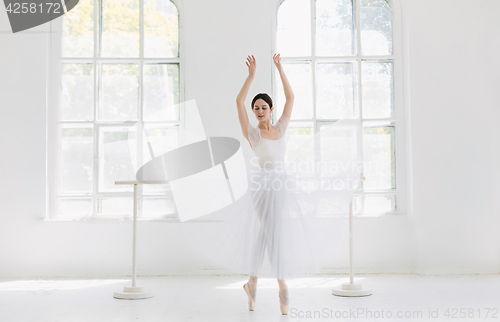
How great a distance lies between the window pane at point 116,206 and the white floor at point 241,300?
0.66 m

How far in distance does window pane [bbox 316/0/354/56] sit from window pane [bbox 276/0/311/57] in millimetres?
116

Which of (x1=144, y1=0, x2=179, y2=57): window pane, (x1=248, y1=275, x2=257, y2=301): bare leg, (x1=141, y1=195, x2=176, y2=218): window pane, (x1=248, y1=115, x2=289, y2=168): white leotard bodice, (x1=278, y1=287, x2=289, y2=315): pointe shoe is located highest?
(x1=144, y1=0, x2=179, y2=57): window pane

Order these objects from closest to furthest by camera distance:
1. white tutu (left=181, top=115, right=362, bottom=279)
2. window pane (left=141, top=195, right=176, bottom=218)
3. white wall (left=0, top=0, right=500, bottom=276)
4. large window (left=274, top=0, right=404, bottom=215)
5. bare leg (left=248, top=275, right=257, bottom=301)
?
white tutu (left=181, top=115, right=362, bottom=279)
bare leg (left=248, top=275, right=257, bottom=301)
white wall (left=0, top=0, right=500, bottom=276)
window pane (left=141, top=195, right=176, bottom=218)
large window (left=274, top=0, right=404, bottom=215)

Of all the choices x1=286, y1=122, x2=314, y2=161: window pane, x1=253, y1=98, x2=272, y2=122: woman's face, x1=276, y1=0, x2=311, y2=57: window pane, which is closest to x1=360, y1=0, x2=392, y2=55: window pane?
x1=276, y1=0, x2=311, y2=57: window pane

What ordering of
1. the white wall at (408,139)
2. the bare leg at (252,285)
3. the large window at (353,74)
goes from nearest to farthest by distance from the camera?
the bare leg at (252,285) → the white wall at (408,139) → the large window at (353,74)

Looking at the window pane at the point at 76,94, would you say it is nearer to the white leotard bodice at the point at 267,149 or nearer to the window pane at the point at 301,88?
the window pane at the point at 301,88

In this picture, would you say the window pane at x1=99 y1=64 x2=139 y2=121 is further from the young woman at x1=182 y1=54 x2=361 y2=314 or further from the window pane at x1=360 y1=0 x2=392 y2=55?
the window pane at x1=360 y1=0 x2=392 y2=55

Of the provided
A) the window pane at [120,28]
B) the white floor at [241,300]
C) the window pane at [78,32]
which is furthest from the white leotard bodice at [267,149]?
the window pane at [78,32]

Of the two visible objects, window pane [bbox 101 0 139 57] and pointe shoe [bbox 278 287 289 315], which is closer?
pointe shoe [bbox 278 287 289 315]

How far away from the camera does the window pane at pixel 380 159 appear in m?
4.41

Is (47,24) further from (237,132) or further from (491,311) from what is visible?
(491,311)

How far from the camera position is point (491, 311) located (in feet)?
9.13

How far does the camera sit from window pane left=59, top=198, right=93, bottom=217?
4320 mm

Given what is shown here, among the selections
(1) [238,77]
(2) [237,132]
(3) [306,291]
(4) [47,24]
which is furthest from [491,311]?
(4) [47,24]
